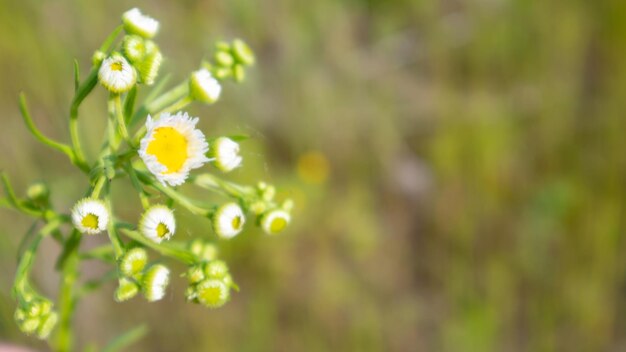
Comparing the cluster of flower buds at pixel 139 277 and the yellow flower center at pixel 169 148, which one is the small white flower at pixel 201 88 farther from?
the cluster of flower buds at pixel 139 277

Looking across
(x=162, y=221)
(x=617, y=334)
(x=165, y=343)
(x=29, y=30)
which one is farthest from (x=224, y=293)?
(x=617, y=334)

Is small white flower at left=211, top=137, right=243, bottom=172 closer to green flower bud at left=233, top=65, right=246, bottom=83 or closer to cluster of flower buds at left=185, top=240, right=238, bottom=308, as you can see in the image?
cluster of flower buds at left=185, top=240, right=238, bottom=308

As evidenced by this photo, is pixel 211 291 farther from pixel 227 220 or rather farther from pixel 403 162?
pixel 403 162

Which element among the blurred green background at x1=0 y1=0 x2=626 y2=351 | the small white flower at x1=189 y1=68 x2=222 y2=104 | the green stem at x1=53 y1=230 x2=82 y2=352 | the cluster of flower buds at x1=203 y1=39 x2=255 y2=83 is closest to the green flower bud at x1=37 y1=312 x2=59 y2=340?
the green stem at x1=53 y1=230 x2=82 y2=352

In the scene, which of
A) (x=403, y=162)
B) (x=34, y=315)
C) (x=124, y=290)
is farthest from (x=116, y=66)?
(x=403, y=162)

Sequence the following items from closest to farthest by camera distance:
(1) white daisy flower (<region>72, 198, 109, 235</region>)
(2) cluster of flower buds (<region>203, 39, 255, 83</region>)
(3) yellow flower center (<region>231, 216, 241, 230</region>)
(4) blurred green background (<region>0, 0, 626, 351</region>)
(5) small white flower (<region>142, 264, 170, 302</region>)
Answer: (1) white daisy flower (<region>72, 198, 109, 235</region>) < (5) small white flower (<region>142, 264, 170, 302</region>) < (3) yellow flower center (<region>231, 216, 241, 230</region>) < (2) cluster of flower buds (<region>203, 39, 255, 83</region>) < (4) blurred green background (<region>0, 0, 626, 351</region>)

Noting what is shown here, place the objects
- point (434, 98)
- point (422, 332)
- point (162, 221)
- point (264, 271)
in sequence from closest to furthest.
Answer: point (162, 221) < point (264, 271) < point (422, 332) < point (434, 98)

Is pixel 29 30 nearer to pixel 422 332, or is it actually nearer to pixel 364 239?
pixel 364 239
